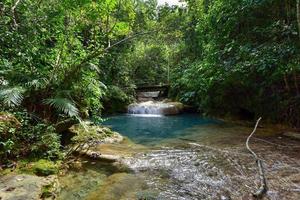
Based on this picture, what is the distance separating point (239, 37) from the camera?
33.6ft

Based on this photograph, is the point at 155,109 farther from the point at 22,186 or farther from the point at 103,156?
the point at 22,186

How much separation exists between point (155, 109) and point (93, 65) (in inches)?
354

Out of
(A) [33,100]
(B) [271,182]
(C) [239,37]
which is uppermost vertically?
(C) [239,37]

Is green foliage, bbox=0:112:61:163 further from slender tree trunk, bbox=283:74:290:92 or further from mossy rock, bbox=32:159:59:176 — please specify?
slender tree trunk, bbox=283:74:290:92

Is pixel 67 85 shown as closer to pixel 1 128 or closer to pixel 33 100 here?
pixel 33 100

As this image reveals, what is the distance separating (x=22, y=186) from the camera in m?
3.87

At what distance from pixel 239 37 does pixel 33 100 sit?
7.34 metres

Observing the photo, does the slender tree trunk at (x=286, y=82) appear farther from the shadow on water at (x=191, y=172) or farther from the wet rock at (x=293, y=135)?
the shadow on water at (x=191, y=172)

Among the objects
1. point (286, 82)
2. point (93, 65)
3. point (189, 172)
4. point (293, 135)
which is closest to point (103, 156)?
point (189, 172)

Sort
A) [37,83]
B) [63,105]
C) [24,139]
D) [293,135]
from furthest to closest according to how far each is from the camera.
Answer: [293,135]
[37,83]
[63,105]
[24,139]

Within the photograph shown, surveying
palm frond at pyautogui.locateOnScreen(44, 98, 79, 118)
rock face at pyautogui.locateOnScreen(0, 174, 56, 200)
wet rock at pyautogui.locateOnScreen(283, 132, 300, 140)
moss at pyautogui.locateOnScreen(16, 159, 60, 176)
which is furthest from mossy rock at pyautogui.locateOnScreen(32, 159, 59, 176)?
wet rock at pyautogui.locateOnScreen(283, 132, 300, 140)

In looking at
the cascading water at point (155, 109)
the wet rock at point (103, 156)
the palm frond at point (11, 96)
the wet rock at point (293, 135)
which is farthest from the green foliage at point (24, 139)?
the cascading water at point (155, 109)

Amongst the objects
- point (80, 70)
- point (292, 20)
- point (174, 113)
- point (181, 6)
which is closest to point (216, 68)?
point (292, 20)

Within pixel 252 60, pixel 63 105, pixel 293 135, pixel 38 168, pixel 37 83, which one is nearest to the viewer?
Result: pixel 38 168
